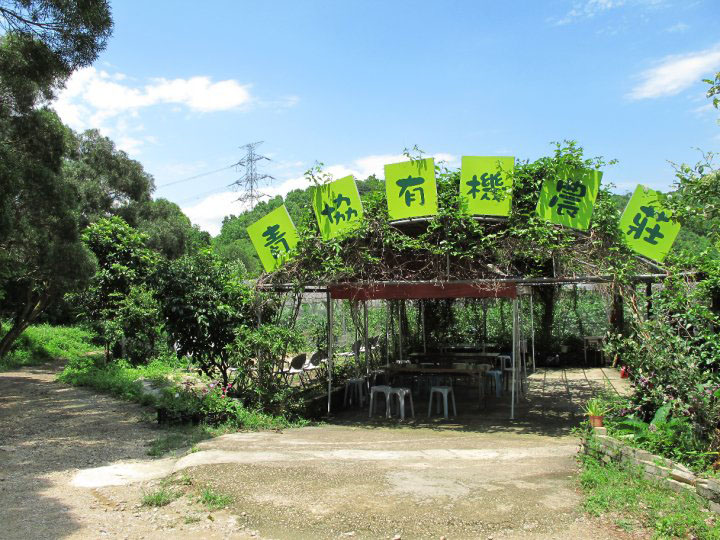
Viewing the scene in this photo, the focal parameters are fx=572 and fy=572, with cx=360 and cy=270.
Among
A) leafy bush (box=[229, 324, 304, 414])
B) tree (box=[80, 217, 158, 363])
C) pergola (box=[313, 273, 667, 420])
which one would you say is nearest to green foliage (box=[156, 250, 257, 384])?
leafy bush (box=[229, 324, 304, 414])

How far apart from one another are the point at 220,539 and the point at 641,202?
21.2 feet

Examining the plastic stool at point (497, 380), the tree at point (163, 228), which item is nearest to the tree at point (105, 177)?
the tree at point (163, 228)

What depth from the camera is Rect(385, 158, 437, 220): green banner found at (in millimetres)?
8047

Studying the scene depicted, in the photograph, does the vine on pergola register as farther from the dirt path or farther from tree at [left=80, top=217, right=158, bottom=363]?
tree at [left=80, top=217, right=158, bottom=363]

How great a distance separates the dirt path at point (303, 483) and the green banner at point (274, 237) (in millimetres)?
2617

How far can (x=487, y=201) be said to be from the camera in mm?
8008

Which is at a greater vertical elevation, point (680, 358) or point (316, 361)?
point (680, 358)

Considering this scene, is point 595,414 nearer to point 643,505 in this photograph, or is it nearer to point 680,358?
point 680,358

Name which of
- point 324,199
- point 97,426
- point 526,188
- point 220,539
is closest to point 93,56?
point 324,199

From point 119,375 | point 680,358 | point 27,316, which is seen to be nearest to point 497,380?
point 680,358

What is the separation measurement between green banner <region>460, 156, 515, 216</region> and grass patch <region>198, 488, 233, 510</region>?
16.3 ft

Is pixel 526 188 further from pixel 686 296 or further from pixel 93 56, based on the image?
pixel 93 56

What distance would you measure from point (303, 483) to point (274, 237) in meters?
4.46

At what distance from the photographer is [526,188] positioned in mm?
8109
